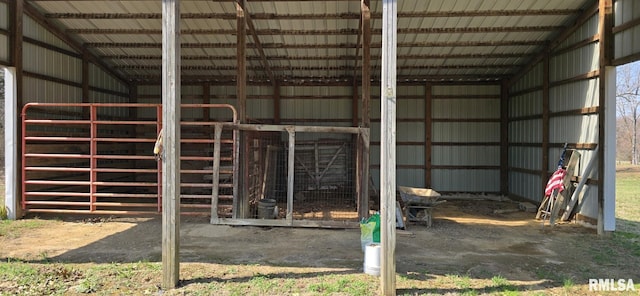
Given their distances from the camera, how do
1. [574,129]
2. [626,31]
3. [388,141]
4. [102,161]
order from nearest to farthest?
[388,141], [626,31], [574,129], [102,161]

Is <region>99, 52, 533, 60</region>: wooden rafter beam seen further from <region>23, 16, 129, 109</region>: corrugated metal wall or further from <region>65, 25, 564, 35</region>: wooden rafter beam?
<region>65, 25, 564, 35</region>: wooden rafter beam

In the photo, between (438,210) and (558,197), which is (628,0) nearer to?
(558,197)

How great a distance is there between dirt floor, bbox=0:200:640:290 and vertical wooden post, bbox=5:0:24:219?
1.02 m

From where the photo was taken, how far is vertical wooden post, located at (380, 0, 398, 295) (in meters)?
3.97

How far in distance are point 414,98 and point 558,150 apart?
4.20 metres

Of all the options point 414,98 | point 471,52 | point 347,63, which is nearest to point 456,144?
point 414,98

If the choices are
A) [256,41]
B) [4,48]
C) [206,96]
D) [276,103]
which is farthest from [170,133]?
[206,96]

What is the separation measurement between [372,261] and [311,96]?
314 inches

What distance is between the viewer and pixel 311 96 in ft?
39.9

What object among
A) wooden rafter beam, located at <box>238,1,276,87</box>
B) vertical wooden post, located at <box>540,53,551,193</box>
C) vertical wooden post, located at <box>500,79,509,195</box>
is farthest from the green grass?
wooden rafter beam, located at <box>238,1,276,87</box>

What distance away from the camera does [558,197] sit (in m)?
8.06

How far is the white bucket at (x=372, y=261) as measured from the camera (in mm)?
4664

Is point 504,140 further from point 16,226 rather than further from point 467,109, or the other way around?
point 16,226

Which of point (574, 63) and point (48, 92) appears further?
point (48, 92)
